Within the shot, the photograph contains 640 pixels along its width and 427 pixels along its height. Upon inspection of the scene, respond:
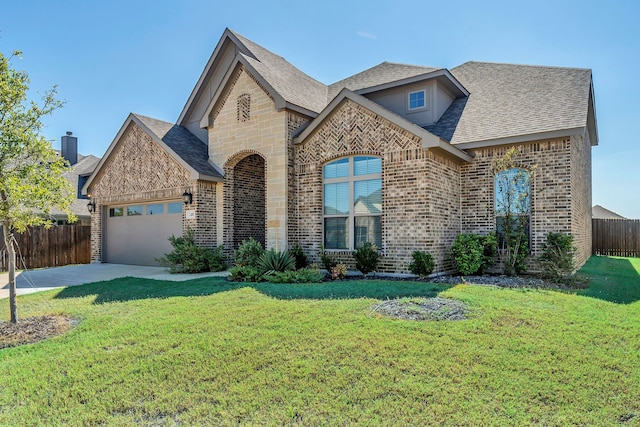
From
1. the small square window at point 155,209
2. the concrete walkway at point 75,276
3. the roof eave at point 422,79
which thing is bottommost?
the concrete walkway at point 75,276

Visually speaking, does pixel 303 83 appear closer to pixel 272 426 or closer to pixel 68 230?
pixel 68 230

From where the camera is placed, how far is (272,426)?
11.2 ft

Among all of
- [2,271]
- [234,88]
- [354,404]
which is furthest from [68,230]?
[354,404]

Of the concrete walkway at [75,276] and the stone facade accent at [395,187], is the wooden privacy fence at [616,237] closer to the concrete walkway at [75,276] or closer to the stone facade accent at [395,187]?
the stone facade accent at [395,187]

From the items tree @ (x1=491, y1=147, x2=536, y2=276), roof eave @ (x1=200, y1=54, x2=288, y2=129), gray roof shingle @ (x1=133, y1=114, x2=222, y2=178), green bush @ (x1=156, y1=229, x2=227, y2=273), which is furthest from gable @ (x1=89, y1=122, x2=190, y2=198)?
tree @ (x1=491, y1=147, x2=536, y2=276)

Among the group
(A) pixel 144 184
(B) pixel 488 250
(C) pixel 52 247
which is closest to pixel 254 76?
(A) pixel 144 184

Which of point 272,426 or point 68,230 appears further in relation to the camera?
point 68,230

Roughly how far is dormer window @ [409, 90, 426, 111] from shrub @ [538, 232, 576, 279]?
5490mm

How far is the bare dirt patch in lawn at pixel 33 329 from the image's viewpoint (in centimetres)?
580

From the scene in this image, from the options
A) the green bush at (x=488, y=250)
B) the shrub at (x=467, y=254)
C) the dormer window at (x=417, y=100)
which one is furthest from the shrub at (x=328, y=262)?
the dormer window at (x=417, y=100)

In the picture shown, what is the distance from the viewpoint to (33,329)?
627 cm

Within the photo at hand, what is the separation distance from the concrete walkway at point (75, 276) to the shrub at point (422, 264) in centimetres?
538

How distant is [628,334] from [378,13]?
9311 millimetres

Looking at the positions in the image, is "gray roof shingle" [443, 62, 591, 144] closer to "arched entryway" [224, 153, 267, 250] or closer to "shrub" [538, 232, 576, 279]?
"shrub" [538, 232, 576, 279]
